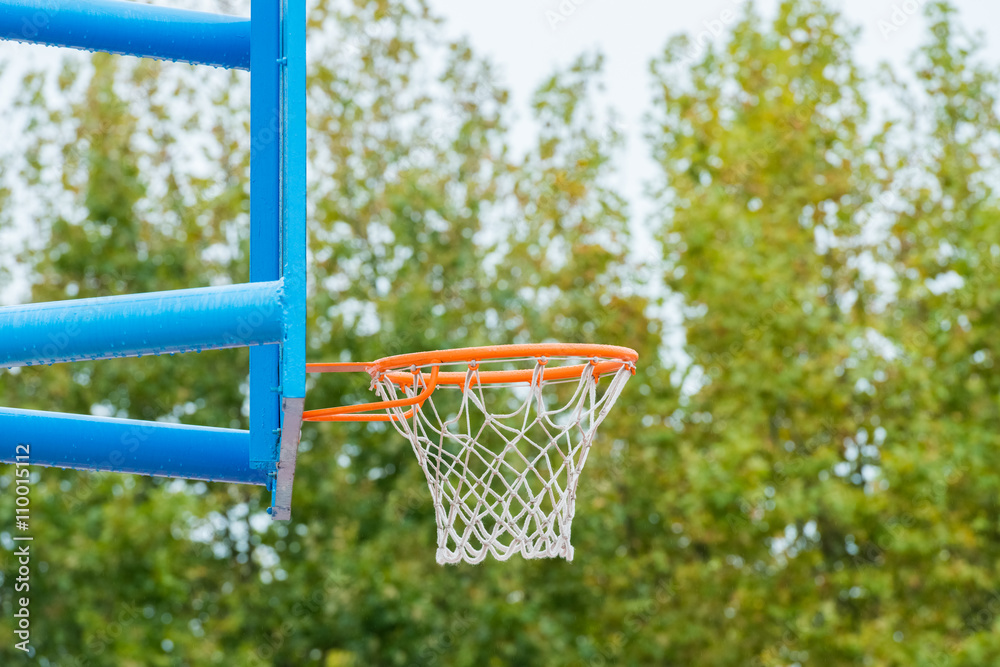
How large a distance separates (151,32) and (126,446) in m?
1.05

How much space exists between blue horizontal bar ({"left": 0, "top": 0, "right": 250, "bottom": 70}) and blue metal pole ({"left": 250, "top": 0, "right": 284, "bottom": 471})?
320mm

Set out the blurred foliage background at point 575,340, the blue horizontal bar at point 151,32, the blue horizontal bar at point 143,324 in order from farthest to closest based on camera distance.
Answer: the blurred foliage background at point 575,340 → the blue horizontal bar at point 151,32 → the blue horizontal bar at point 143,324

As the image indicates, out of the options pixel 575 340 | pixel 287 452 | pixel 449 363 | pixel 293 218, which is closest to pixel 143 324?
pixel 293 218

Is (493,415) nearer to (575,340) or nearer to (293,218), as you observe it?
(293,218)

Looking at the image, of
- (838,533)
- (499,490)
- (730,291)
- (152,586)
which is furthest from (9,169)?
(838,533)

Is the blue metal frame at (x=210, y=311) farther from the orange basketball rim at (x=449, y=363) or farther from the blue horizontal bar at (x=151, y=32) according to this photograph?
the orange basketball rim at (x=449, y=363)

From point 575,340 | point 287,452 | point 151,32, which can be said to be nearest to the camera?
point 287,452

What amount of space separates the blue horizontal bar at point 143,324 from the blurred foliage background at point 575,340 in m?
5.49

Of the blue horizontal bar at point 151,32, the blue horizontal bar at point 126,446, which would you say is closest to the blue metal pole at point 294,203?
the blue horizontal bar at point 151,32

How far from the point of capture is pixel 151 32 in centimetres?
265

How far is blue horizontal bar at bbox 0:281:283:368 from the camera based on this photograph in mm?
1837

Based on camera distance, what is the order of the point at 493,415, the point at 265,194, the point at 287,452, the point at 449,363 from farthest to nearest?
the point at 493,415
the point at 449,363
the point at 265,194
the point at 287,452

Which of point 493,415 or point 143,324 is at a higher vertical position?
point 143,324

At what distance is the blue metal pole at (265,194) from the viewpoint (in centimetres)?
230
